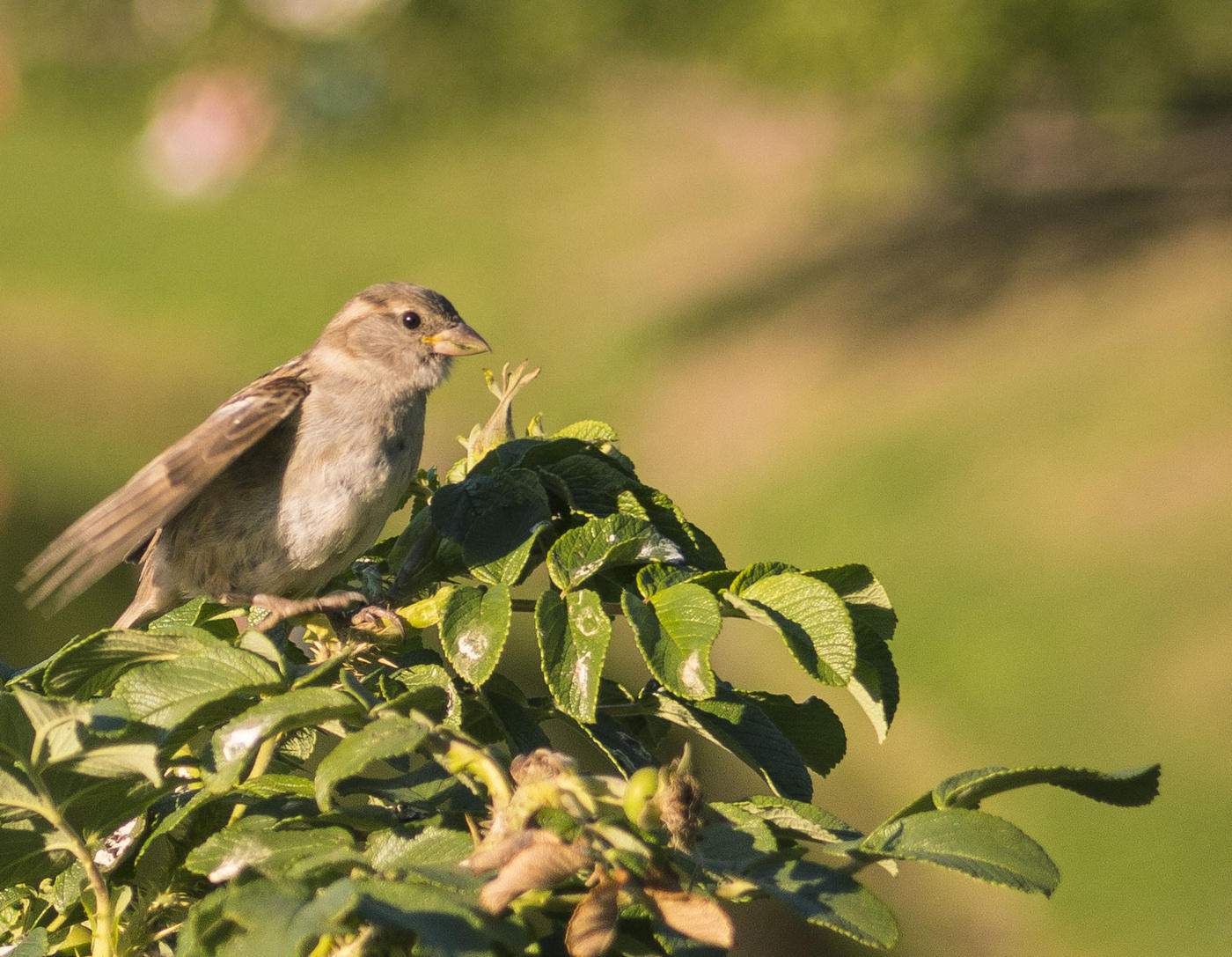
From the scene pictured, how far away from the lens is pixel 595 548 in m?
1.96

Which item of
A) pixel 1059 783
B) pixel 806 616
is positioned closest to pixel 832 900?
pixel 1059 783

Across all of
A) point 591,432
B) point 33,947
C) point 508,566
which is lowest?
point 33,947

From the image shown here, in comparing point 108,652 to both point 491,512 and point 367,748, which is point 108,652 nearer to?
point 367,748

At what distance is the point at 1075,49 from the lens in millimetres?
12258

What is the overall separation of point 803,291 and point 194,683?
515 inches

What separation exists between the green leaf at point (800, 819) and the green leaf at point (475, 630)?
13.8 inches

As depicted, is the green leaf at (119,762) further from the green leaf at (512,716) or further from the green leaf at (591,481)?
the green leaf at (591,481)

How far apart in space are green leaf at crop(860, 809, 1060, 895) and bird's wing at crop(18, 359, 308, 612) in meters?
1.51

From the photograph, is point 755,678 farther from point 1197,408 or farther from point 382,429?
point 382,429

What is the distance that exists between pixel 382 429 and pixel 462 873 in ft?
7.37

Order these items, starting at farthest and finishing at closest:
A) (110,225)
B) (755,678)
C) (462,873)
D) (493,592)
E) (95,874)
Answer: (110,225) < (755,678) < (493,592) < (95,874) < (462,873)

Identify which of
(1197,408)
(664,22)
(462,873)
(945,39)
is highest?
(664,22)

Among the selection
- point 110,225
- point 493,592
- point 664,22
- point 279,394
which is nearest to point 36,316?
point 110,225

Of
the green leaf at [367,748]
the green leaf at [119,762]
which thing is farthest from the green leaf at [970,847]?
the green leaf at [119,762]
